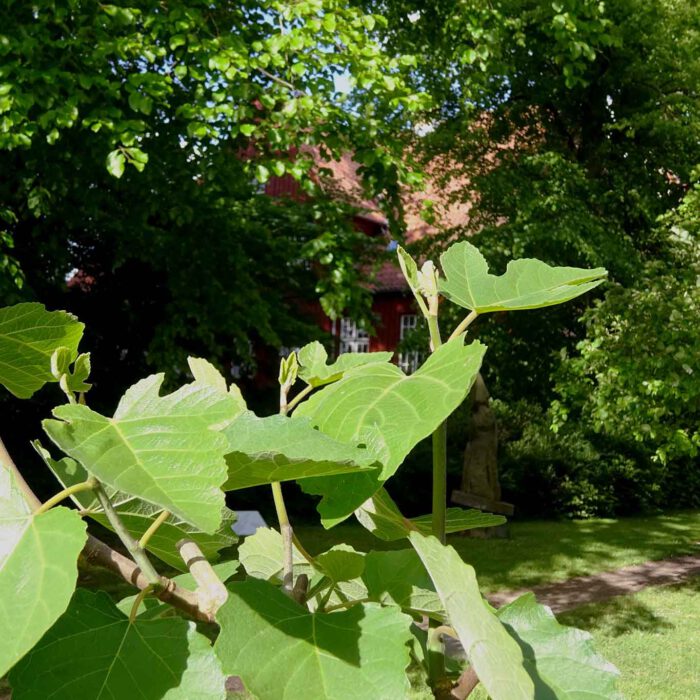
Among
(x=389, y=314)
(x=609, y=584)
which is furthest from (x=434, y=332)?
(x=389, y=314)

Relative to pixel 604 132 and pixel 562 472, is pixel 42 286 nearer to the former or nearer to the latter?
pixel 562 472

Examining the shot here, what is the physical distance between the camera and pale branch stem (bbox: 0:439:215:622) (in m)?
0.42

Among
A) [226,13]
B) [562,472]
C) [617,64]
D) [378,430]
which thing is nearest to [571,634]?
[378,430]

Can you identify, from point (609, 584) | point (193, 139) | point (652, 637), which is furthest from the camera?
point (609, 584)

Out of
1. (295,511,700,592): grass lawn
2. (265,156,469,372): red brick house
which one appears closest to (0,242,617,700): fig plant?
(295,511,700,592): grass lawn

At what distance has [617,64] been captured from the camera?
14.3 metres

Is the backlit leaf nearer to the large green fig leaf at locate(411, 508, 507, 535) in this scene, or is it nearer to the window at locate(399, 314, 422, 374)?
the large green fig leaf at locate(411, 508, 507, 535)

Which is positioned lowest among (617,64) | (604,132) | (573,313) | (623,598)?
(623,598)

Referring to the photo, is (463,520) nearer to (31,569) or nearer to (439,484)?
(439,484)

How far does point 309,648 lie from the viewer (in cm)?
43

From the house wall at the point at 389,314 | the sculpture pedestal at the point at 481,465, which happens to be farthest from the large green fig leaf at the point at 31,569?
the house wall at the point at 389,314

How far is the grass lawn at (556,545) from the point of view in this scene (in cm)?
941

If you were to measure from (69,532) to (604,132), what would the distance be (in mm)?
15960

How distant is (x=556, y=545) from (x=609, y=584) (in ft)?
6.04
